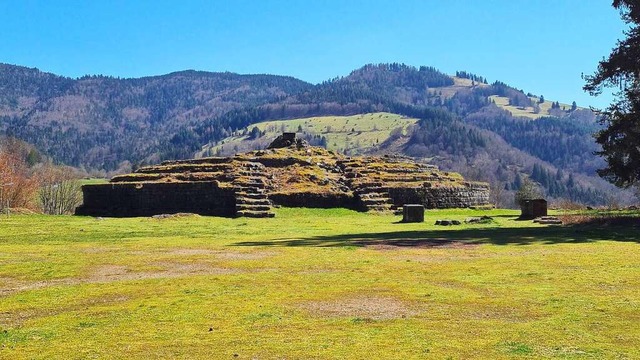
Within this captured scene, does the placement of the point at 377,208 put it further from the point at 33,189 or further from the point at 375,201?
the point at 33,189

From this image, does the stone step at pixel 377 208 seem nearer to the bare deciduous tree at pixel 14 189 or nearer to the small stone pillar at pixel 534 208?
the small stone pillar at pixel 534 208

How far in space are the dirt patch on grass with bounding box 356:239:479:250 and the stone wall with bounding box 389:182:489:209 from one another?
2720cm

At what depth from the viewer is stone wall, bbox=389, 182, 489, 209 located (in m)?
52.0

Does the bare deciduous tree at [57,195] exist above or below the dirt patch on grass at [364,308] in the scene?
above

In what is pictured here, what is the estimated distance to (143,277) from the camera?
15.6 m

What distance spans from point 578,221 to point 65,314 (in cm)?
3053

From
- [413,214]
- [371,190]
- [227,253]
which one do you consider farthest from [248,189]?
[227,253]

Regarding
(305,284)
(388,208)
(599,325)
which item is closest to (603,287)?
(599,325)

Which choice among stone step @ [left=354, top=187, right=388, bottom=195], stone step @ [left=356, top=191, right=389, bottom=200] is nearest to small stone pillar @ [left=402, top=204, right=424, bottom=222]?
stone step @ [left=356, top=191, right=389, bottom=200]

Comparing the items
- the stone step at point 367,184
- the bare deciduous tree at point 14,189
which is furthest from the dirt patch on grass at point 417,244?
the bare deciduous tree at point 14,189

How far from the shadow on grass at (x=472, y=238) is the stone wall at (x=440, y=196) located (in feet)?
71.2

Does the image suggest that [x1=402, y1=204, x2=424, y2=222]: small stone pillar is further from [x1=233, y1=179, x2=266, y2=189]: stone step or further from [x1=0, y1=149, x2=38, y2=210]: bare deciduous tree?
[x1=0, y1=149, x2=38, y2=210]: bare deciduous tree

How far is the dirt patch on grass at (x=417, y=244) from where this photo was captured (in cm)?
2225

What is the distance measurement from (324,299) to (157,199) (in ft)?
125
